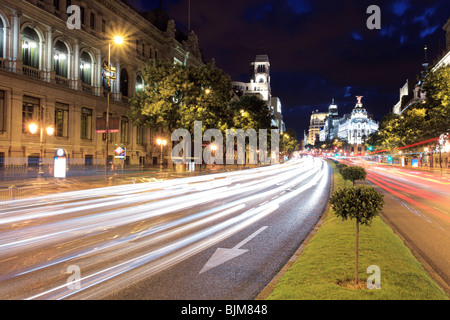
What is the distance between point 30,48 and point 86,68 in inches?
333

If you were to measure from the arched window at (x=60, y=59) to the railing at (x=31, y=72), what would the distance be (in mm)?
2484

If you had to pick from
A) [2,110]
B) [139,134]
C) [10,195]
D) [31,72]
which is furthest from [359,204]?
[139,134]

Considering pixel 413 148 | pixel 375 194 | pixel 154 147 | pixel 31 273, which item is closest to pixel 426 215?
pixel 375 194

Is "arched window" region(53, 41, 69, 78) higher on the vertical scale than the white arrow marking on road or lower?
higher

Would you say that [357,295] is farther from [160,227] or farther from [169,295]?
[160,227]

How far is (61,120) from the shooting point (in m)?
36.7

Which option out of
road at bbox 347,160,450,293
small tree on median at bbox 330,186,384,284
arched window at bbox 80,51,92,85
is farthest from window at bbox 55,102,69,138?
small tree on median at bbox 330,186,384,284

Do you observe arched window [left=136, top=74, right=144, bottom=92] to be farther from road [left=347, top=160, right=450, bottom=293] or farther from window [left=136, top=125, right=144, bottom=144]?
road [left=347, top=160, right=450, bottom=293]

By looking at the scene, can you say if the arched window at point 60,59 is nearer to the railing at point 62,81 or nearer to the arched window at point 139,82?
the railing at point 62,81

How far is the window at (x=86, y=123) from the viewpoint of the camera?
1565 inches

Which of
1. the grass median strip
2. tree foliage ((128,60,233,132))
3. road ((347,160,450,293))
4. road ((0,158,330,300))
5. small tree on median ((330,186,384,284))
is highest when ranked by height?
tree foliage ((128,60,233,132))

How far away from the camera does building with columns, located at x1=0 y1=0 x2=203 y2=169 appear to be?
30.3 metres

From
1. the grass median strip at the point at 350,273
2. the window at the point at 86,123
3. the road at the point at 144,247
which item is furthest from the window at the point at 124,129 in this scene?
the grass median strip at the point at 350,273
